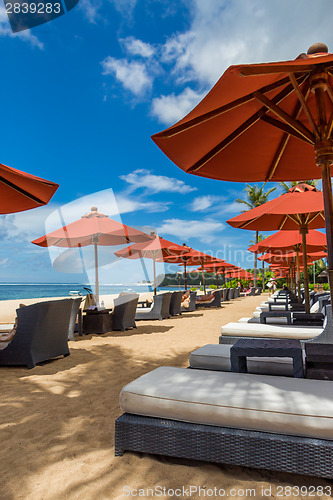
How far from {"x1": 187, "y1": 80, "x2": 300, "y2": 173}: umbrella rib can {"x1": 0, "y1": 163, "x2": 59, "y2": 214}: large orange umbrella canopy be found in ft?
6.77

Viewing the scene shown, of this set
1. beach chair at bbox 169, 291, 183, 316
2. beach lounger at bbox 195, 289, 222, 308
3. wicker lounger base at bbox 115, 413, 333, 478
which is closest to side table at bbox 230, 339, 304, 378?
wicker lounger base at bbox 115, 413, 333, 478

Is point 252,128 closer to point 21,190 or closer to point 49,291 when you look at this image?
point 21,190

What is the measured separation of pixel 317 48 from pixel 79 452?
3.20 metres

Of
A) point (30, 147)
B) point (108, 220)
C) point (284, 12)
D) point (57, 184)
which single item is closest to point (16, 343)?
point (57, 184)

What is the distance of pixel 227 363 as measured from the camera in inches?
107

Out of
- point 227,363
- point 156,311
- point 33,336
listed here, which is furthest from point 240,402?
point 156,311

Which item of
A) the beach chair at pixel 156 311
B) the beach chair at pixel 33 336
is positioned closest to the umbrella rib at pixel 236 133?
the beach chair at pixel 33 336

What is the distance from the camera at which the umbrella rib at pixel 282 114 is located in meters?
2.40

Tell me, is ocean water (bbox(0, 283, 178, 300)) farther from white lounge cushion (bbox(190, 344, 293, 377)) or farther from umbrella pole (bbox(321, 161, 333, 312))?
umbrella pole (bbox(321, 161, 333, 312))

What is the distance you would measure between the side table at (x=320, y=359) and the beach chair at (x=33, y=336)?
3.20 meters

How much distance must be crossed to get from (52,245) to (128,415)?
22.4 feet

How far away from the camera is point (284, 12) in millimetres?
6922

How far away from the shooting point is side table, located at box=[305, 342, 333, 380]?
2291mm

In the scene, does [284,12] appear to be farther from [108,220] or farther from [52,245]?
[52,245]
